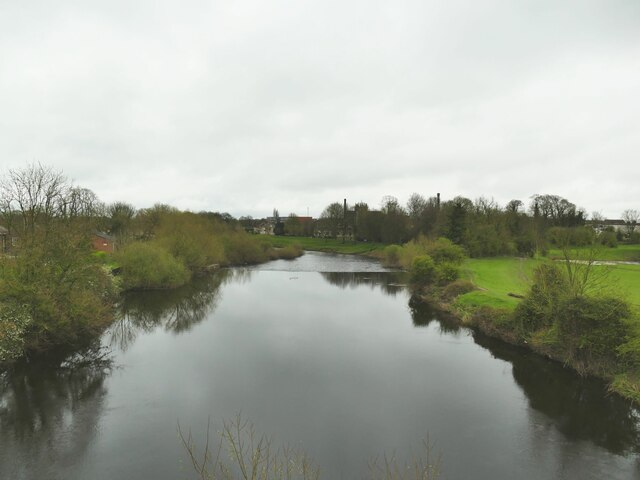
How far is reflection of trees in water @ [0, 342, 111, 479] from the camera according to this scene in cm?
952

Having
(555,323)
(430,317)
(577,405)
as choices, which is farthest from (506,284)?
(577,405)

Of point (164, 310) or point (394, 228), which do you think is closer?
point (164, 310)

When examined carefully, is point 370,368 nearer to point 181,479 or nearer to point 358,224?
point 181,479

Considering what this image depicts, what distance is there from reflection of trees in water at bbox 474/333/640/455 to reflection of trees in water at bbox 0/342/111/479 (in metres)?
12.2

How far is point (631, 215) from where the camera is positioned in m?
95.8

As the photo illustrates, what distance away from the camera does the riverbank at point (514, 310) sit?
47.5ft

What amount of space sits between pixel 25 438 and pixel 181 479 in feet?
14.8

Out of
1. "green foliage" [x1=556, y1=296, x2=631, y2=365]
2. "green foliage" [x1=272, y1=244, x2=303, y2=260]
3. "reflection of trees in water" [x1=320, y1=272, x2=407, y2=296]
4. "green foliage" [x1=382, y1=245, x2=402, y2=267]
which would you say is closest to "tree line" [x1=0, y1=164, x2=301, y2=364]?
"reflection of trees in water" [x1=320, y1=272, x2=407, y2=296]

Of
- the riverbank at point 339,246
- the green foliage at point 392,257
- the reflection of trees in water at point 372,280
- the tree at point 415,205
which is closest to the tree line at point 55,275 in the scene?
the reflection of trees in water at point 372,280

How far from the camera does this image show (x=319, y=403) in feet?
41.9

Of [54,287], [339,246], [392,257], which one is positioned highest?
[339,246]

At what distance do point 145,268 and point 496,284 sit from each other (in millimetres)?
26559

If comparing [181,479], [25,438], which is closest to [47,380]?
[25,438]

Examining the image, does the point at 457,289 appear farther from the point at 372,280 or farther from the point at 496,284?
the point at 372,280
